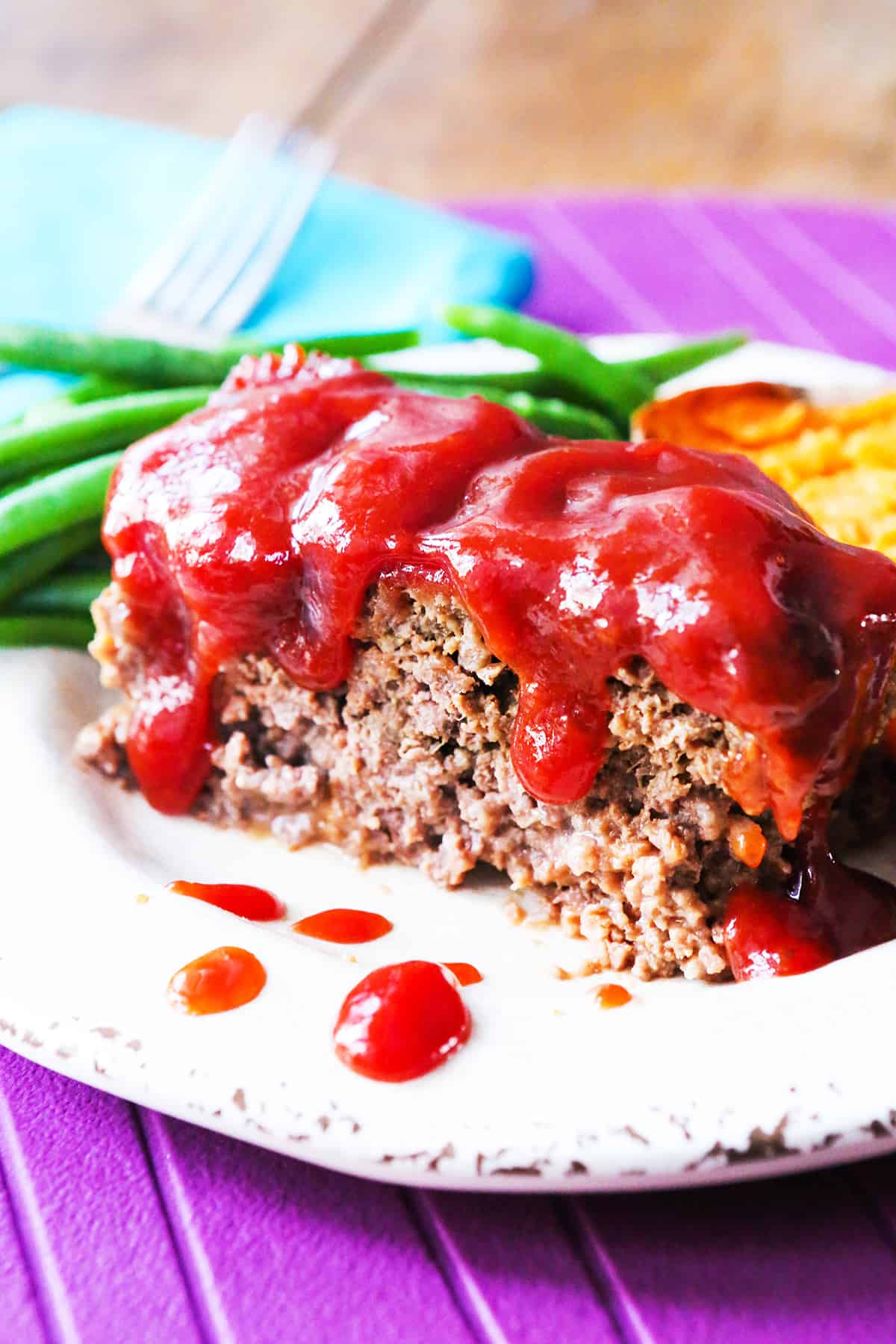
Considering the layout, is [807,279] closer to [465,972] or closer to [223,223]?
[223,223]

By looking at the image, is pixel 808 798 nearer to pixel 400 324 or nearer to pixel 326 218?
pixel 400 324

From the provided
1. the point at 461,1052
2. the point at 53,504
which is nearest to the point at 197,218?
the point at 53,504

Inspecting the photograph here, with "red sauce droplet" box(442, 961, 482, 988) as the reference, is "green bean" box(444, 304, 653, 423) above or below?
above

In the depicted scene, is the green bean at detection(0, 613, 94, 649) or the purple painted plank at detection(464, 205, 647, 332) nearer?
the green bean at detection(0, 613, 94, 649)

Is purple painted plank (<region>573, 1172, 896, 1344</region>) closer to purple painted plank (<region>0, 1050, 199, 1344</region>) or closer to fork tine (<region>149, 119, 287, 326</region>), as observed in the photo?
purple painted plank (<region>0, 1050, 199, 1344</region>)

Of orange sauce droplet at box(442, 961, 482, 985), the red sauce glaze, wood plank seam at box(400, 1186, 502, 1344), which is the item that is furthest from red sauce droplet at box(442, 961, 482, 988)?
wood plank seam at box(400, 1186, 502, 1344)

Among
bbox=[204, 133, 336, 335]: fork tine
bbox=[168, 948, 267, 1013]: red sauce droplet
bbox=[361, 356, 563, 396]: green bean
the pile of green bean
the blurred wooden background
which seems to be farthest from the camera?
the blurred wooden background
